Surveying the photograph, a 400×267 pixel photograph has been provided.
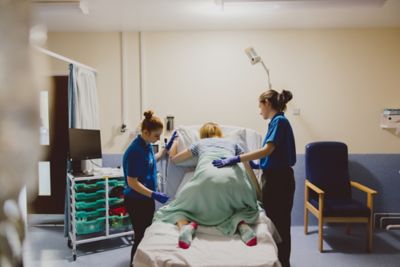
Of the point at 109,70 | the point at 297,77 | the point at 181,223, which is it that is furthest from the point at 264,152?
the point at 109,70

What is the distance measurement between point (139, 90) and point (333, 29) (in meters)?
2.34

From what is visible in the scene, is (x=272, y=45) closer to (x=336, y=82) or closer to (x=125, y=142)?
(x=336, y=82)

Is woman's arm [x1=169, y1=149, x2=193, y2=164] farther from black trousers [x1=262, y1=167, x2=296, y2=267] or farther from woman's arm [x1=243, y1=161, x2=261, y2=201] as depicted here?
black trousers [x1=262, y1=167, x2=296, y2=267]

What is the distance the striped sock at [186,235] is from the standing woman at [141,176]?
31 cm

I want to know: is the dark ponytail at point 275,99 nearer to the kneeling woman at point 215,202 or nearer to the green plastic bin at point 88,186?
the kneeling woman at point 215,202

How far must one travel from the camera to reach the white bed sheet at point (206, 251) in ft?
5.79

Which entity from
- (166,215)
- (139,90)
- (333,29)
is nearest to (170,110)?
(139,90)

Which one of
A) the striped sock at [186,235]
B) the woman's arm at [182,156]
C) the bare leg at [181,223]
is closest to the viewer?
the striped sock at [186,235]

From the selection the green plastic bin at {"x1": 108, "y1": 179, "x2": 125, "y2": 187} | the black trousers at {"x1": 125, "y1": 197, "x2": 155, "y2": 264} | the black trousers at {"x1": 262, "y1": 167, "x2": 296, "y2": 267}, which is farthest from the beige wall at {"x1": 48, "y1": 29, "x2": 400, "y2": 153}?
the black trousers at {"x1": 125, "y1": 197, "x2": 155, "y2": 264}

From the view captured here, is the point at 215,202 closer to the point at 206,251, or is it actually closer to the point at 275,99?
the point at 206,251

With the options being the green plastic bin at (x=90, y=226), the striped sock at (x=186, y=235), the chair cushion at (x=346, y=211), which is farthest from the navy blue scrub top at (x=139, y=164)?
the chair cushion at (x=346, y=211)

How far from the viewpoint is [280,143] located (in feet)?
8.23

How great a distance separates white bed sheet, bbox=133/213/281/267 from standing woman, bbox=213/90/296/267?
0.36 m

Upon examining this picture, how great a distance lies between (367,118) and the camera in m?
3.87
